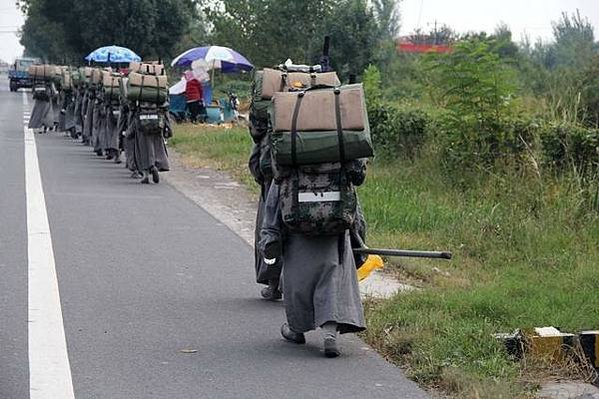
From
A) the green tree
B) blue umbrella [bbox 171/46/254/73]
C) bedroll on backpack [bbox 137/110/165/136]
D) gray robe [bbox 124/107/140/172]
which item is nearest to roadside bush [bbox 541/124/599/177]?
the green tree

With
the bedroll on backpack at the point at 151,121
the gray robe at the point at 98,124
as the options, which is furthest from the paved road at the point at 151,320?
the gray robe at the point at 98,124

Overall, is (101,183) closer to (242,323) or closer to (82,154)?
(82,154)

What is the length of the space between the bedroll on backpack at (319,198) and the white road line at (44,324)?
1.63 metres

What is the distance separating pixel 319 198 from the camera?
7.21 meters

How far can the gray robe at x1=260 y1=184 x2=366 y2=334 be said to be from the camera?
732 cm

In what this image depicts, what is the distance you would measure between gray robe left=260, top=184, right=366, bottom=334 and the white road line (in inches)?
56.6

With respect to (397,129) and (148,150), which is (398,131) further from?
(148,150)

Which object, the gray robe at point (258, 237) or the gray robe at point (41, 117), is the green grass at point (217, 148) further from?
the gray robe at point (258, 237)

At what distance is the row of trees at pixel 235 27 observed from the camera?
37500 mm

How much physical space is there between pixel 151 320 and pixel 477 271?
129 inches

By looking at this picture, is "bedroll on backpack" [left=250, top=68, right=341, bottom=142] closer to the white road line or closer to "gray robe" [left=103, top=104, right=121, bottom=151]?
the white road line

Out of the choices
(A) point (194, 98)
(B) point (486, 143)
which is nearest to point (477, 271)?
(B) point (486, 143)

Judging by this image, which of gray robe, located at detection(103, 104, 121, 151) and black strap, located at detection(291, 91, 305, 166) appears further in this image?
gray robe, located at detection(103, 104, 121, 151)

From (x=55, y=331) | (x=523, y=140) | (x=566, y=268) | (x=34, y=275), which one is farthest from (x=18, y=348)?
(x=523, y=140)
